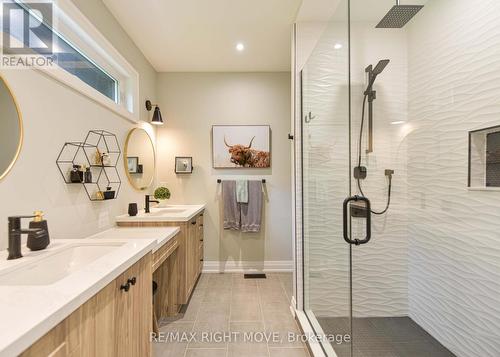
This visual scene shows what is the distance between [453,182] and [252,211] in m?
2.05

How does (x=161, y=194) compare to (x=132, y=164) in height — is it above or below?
below

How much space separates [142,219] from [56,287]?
1395mm

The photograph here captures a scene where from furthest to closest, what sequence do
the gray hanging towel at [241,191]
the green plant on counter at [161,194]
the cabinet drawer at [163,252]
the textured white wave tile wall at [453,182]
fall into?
the gray hanging towel at [241,191]
the green plant on counter at [161,194]
the cabinet drawer at [163,252]
the textured white wave tile wall at [453,182]

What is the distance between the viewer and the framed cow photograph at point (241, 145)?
317 centimetres

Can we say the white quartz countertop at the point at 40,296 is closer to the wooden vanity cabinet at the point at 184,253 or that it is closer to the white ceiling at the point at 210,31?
the wooden vanity cabinet at the point at 184,253

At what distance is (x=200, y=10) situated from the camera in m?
2.06

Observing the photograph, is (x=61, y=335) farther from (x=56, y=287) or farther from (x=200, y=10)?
(x=200, y=10)

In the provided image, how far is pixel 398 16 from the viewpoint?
169cm

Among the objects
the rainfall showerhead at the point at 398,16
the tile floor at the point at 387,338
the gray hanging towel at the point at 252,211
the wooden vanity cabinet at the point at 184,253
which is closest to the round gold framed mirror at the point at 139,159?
the wooden vanity cabinet at the point at 184,253

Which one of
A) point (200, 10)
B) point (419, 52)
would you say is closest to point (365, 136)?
point (419, 52)

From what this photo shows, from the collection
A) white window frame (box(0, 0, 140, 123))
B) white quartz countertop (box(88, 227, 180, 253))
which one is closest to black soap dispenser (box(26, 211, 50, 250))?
white quartz countertop (box(88, 227, 180, 253))

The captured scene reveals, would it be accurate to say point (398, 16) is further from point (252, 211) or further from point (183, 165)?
point (183, 165)

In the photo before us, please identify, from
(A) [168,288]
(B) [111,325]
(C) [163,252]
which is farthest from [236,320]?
(B) [111,325]

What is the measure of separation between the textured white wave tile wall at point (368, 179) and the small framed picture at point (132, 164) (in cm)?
186
